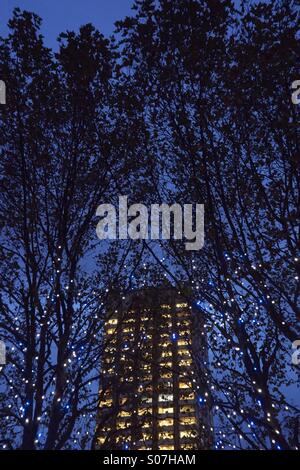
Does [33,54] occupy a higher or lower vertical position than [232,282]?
higher

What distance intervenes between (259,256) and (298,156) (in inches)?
90.4

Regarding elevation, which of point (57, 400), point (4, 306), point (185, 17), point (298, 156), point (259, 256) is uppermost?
point (185, 17)

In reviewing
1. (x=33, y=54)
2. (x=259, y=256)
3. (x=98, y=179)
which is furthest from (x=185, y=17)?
(x=259, y=256)

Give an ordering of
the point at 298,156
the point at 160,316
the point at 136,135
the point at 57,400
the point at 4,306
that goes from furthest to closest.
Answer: the point at 160,316
the point at 136,135
the point at 4,306
the point at 298,156
the point at 57,400

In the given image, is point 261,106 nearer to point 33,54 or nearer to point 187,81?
point 187,81

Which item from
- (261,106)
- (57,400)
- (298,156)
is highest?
(261,106)

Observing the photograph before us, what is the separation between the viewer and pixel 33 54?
406 inches

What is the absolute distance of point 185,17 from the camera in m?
10.2

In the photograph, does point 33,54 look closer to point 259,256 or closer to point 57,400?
point 259,256

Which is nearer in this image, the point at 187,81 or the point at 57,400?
the point at 57,400

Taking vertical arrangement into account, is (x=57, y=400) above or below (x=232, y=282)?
below

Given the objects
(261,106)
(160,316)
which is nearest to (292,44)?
(261,106)
